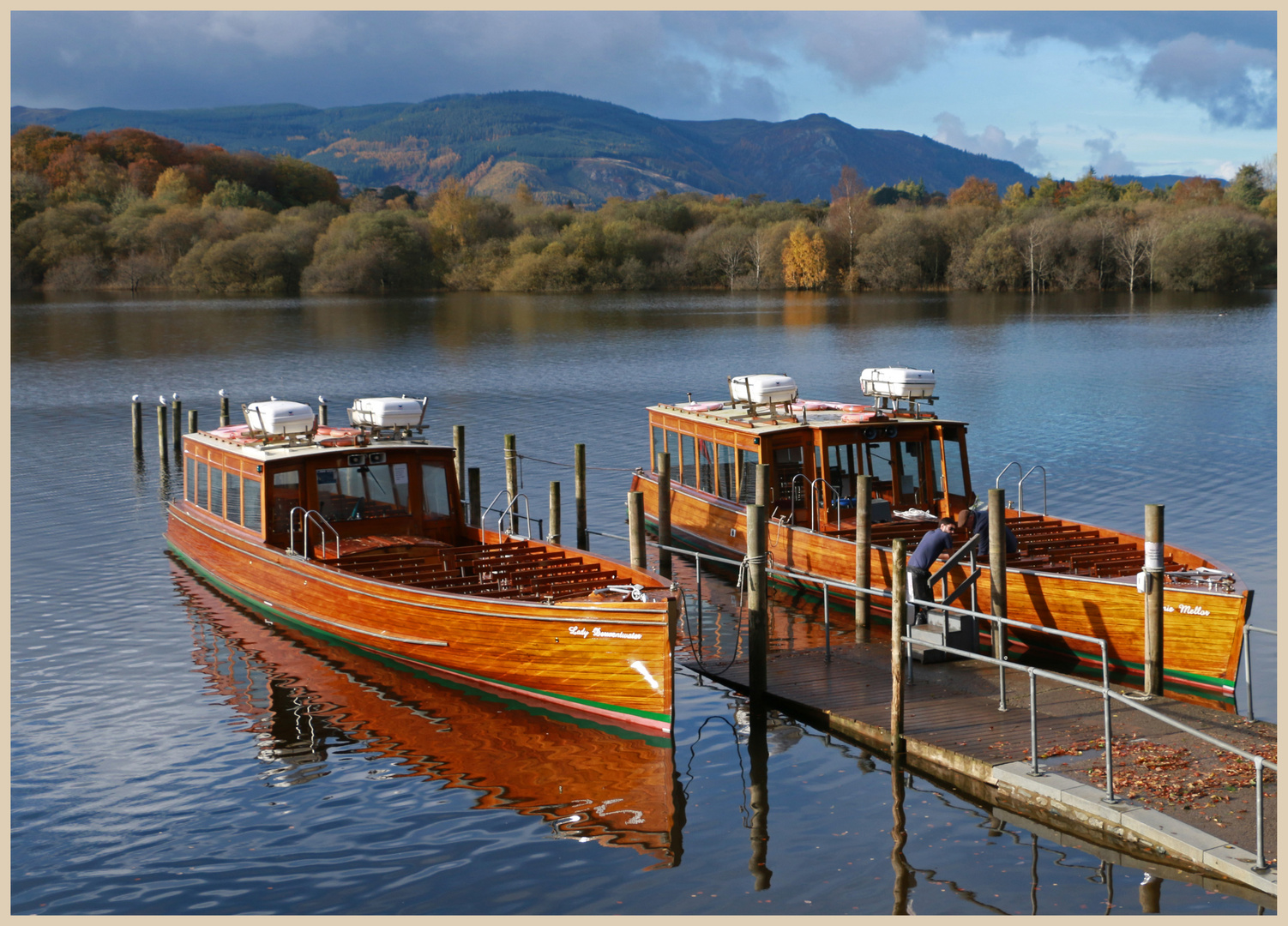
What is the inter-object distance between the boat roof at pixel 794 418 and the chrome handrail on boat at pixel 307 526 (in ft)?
25.4

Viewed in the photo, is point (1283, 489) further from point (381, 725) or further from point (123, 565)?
point (123, 565)

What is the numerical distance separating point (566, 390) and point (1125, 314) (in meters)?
50.2

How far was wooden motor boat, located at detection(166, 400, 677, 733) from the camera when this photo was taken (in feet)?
52.4

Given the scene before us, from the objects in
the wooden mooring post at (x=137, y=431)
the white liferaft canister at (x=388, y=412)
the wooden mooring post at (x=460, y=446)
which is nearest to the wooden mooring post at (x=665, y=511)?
the wooden mooring post at (x=460, y=446)

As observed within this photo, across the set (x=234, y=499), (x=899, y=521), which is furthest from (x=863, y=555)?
(x=234, y=499)

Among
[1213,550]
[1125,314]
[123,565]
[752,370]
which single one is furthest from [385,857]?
[1125,314]

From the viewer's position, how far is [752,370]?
57.7 m

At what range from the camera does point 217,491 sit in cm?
2298

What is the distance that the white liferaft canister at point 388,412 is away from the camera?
21234 millimetres

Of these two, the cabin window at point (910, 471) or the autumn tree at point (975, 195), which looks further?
the autumn tree at point (975, 195)

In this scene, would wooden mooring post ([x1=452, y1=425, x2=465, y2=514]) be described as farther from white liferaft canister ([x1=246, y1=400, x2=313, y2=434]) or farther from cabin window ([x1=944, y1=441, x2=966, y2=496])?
cabin window ([x1=944, y1=441, x2=966, y2=496])

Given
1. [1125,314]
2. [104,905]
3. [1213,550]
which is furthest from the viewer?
[1125,314]

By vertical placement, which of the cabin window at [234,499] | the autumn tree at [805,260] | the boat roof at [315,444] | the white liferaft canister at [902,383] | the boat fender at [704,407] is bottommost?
the cabin window at [234,499]

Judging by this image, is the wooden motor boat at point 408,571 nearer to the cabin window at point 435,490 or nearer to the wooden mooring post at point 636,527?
the cabin window at point 435,490
